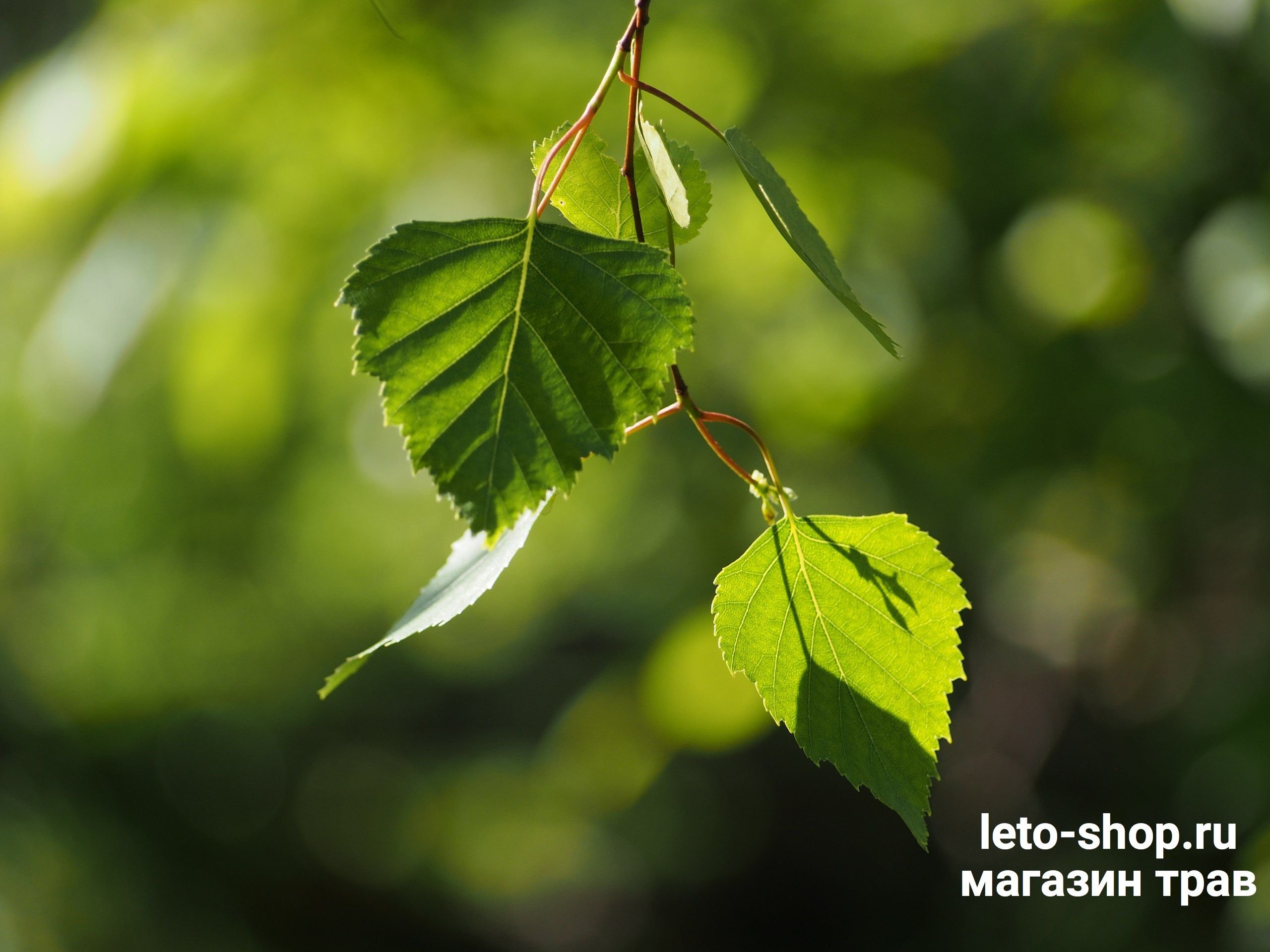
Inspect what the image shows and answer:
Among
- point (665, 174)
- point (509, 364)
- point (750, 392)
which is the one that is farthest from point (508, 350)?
point (750, 392)

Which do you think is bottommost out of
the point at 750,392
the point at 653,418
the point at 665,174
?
the point at 653,418

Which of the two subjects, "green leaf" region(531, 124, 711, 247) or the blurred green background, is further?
the blurred green background

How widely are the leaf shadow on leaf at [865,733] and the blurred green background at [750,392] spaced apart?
3.93 ft

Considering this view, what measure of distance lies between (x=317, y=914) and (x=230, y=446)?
3.68 metres

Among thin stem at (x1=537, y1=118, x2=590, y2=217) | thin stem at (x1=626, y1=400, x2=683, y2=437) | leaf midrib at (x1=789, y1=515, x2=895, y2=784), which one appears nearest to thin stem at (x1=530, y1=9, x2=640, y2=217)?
thin stem at (x1=537, y1=118, x2=590, y2=217)

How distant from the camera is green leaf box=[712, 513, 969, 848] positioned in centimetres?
62

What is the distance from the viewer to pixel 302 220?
1746 mm

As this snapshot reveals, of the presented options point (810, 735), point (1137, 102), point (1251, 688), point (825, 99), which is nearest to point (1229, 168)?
point (1137, 102)

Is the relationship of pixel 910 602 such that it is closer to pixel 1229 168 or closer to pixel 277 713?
pixel 1229 168

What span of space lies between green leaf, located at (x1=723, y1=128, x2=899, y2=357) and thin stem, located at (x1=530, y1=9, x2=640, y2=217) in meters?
0.07

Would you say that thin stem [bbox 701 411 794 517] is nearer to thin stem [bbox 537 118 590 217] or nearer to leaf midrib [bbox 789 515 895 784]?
leaf midrib [bbox 789 515 895 784]

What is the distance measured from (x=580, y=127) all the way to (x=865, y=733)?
1.27 ft

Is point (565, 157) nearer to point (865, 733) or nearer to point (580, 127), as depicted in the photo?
point (580, 127)

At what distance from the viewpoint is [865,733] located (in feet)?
2.05
